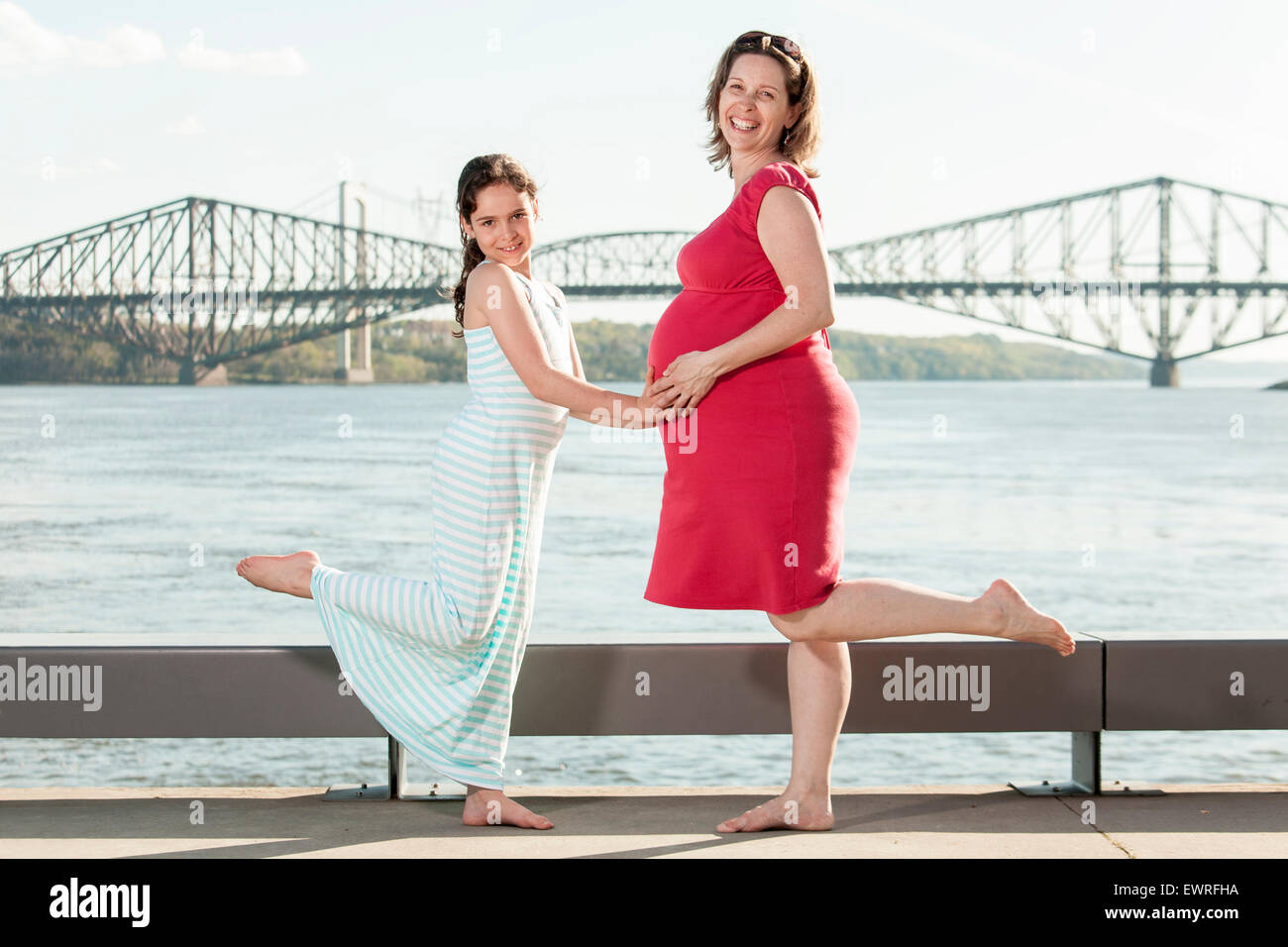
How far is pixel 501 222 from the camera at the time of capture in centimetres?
229

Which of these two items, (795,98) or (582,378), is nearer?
(795,98)

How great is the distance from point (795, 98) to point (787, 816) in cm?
111

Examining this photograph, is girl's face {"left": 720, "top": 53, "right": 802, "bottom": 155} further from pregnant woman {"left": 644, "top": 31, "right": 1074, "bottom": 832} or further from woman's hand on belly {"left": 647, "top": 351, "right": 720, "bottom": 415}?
woman's hand on belly {"left": 647, "top": 351, "right": 720, "bottom": 415}

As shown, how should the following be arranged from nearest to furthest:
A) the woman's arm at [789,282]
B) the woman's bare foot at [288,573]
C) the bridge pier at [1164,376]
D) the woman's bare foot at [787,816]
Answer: the woman's arm at [789,282]
the woman's bare foot at [787,816]
the woman's bare foot at [288,573]
the bridge pier at [1164,376]

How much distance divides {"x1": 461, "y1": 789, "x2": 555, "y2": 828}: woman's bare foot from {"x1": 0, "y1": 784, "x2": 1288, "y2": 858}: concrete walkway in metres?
0.02

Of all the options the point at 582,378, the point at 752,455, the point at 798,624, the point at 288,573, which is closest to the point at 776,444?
the point at 752,455

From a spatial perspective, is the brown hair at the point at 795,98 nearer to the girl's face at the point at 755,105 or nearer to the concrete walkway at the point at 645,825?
the girl's face at the point at 755,105

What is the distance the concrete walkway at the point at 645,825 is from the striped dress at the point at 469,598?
163 millimetres

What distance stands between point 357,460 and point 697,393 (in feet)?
92.8

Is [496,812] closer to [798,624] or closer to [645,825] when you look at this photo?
[645,825]

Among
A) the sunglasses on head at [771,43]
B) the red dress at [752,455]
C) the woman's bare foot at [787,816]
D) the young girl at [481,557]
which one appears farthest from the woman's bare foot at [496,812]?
the sunglasses on head at [771,43]

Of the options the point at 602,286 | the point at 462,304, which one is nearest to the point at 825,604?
the point at 462,304

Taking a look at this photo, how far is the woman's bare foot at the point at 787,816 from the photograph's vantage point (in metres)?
2.23
